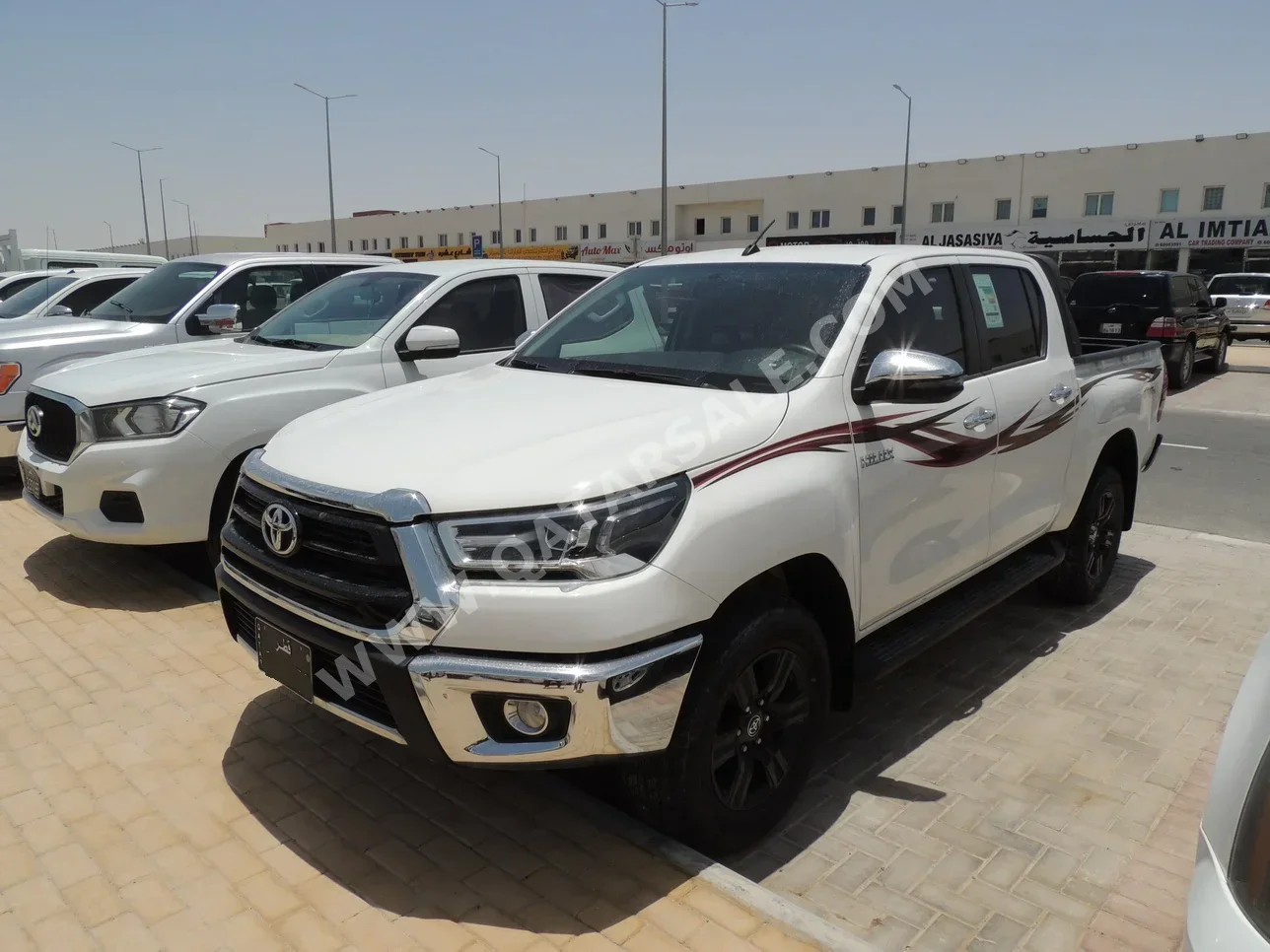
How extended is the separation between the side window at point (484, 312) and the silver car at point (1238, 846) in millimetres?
5055

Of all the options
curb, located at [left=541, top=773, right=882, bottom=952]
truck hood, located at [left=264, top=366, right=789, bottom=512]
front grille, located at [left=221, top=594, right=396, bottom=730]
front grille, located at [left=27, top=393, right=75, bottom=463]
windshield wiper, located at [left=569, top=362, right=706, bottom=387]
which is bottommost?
curb, located at [left=541, top=773, right=882, bottom=952]

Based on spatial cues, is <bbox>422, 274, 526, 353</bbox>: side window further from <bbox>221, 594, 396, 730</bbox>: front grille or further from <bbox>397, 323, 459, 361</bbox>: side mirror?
<bbox>221, 594, 396, 730</bbox>: front grille

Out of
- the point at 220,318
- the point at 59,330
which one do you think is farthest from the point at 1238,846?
the point at 59,330

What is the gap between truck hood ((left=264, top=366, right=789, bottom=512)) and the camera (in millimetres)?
2688

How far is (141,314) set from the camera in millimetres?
7965

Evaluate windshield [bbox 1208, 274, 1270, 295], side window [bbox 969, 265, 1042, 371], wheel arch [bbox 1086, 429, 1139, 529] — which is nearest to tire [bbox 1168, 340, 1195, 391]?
windshield [bbox 1208, 274, 1270, 295]

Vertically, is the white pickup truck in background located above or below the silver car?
above

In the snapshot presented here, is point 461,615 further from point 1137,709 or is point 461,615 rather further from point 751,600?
point 1137,709

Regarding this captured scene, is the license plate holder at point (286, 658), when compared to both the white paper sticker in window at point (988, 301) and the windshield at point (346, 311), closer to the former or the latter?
the windshield at point (346, 311)

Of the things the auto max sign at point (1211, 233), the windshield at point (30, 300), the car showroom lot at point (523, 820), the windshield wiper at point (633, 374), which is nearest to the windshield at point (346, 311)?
the car showroom lot at point (523, 820)

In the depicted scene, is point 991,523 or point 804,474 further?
point 991,523

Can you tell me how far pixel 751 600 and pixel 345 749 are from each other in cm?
181

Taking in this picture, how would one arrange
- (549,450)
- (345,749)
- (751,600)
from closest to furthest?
(549,450), (751,600), (345,749)

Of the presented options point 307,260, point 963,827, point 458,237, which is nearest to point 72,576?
point 307,260
